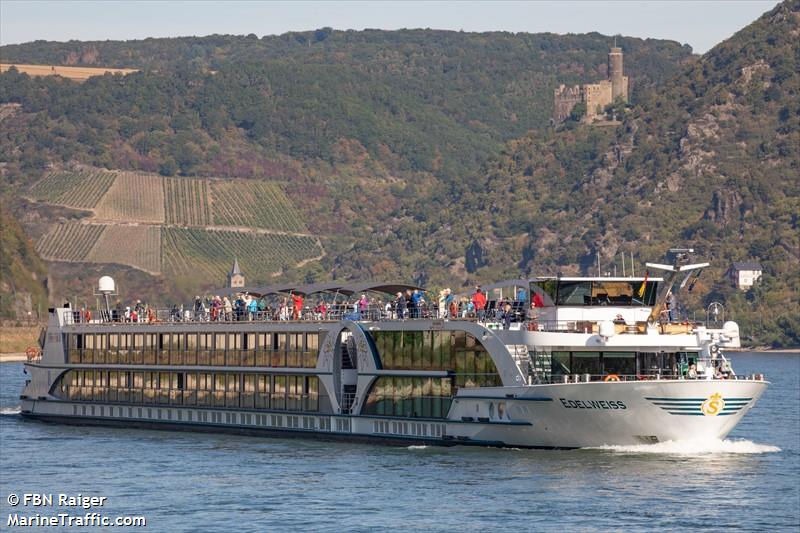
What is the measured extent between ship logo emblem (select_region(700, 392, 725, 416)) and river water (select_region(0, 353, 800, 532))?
121cm

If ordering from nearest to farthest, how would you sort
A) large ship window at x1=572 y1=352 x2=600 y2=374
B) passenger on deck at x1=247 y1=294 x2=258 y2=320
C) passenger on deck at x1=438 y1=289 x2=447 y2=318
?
large ship window at x1=572 y1=352 x2=600 y2=374 < passenger on deck at x1=438 y1=289 x2=447 y2=318 < passenger on deck at x1=247 y1=294 x2=258 y2=320

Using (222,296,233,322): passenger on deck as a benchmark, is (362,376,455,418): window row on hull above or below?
below

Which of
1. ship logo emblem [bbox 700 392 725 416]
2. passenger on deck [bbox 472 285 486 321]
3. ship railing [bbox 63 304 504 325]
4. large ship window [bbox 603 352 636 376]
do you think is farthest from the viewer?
ship railing [bbox 63 304 504 325]

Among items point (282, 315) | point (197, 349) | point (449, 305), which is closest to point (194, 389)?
point (197, 349)

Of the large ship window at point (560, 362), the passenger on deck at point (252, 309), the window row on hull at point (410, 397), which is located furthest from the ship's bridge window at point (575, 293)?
the passenger on deck at point (252, 309)

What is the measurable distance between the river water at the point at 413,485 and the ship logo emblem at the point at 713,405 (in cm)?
121

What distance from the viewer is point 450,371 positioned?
56.8 meters

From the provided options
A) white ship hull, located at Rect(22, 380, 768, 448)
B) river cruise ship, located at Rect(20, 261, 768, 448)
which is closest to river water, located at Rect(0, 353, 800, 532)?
white ship hull, located at Rect(22, 380, 768, 448)

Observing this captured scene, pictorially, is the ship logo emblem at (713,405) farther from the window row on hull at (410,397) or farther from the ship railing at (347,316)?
the window row on hull at (410,397)

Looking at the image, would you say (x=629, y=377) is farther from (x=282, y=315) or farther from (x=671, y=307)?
(x=282, y=315)

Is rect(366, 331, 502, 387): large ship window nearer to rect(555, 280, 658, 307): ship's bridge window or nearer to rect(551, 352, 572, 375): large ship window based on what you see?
rect(551, 352, 572, 375): large ship window

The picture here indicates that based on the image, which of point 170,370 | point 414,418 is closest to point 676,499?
point 414,418

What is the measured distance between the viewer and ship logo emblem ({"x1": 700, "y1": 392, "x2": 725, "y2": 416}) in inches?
2050

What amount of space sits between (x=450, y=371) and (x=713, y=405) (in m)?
8.84
